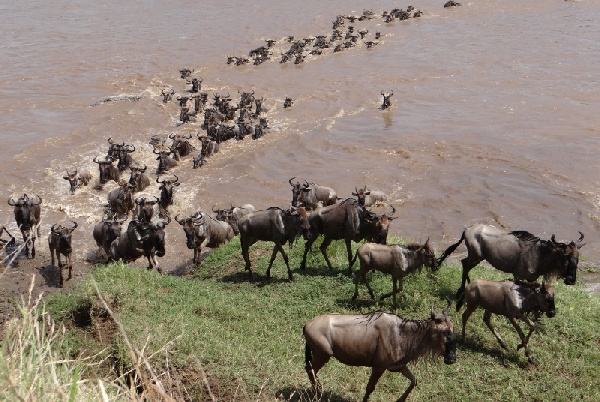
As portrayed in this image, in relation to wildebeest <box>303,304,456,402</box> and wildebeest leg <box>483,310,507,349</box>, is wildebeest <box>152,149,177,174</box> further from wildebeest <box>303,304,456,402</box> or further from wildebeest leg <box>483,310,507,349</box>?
wildebeest <box>303,304,456,402</box>

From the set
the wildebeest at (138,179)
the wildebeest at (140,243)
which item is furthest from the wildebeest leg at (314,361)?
the wildebeest at (138,179)

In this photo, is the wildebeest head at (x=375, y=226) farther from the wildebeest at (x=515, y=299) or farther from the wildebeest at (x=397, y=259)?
the wildebeest at (x=515, y=299)

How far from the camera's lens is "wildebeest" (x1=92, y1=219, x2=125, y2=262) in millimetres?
13727

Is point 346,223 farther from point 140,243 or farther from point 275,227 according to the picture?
point 140,243

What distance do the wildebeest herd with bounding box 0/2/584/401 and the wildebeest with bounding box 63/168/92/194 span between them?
0.04 m

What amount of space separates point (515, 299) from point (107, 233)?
367 inches

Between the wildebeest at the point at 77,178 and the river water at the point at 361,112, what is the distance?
0.33 meters

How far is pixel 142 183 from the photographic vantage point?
60.4 ft

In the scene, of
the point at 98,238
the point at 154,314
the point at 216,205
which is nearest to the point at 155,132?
the point at 216,205

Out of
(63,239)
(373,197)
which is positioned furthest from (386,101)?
(63,239)

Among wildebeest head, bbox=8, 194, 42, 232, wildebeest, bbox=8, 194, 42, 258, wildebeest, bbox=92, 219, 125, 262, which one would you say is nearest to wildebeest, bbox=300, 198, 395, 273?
wildebeest, bbox=92, 219, 125, 262

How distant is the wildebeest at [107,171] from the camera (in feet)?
61.6

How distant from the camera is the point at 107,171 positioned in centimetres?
1886

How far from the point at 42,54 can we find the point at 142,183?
72.3 ft
